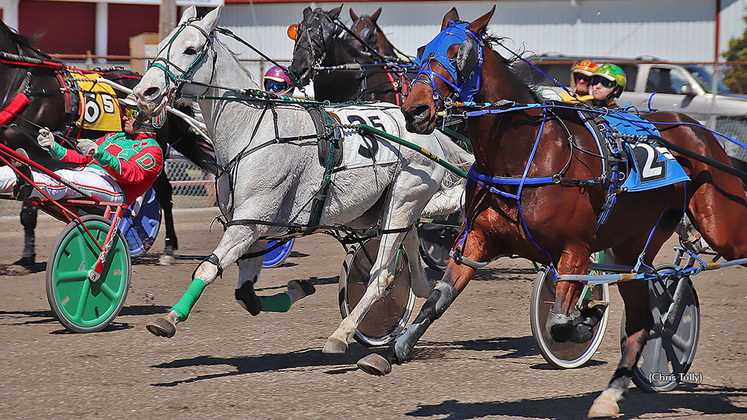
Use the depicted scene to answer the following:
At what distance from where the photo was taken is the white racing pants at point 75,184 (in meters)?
6.65

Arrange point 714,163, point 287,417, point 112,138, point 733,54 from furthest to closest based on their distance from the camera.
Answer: point 733,54 → point 112,138 → point 714,163 → point 287,417

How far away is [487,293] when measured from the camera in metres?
8.71

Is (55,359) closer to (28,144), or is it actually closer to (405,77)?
(28,144)

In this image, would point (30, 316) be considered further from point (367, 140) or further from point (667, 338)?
point (667, 338)

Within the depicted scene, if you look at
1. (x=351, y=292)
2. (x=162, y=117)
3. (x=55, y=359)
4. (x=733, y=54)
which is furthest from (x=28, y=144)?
(x=733, y=54)

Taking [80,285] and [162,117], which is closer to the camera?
[80,285]

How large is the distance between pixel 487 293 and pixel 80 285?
392 centimetres

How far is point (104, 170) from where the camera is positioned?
7055mm

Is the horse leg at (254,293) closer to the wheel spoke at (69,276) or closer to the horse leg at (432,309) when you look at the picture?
the wheel spoke at (69,276)

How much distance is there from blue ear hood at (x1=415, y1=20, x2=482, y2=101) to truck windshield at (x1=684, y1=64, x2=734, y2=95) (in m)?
13.6

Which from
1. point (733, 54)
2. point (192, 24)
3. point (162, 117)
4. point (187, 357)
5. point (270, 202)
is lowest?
point (187, 357)

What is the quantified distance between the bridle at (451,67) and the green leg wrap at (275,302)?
6.98ft

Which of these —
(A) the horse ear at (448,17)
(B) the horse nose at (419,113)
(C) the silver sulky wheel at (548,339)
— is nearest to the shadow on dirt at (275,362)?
(C) the silver sulky wheel at (548,339)

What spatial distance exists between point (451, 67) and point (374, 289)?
2.01 m
